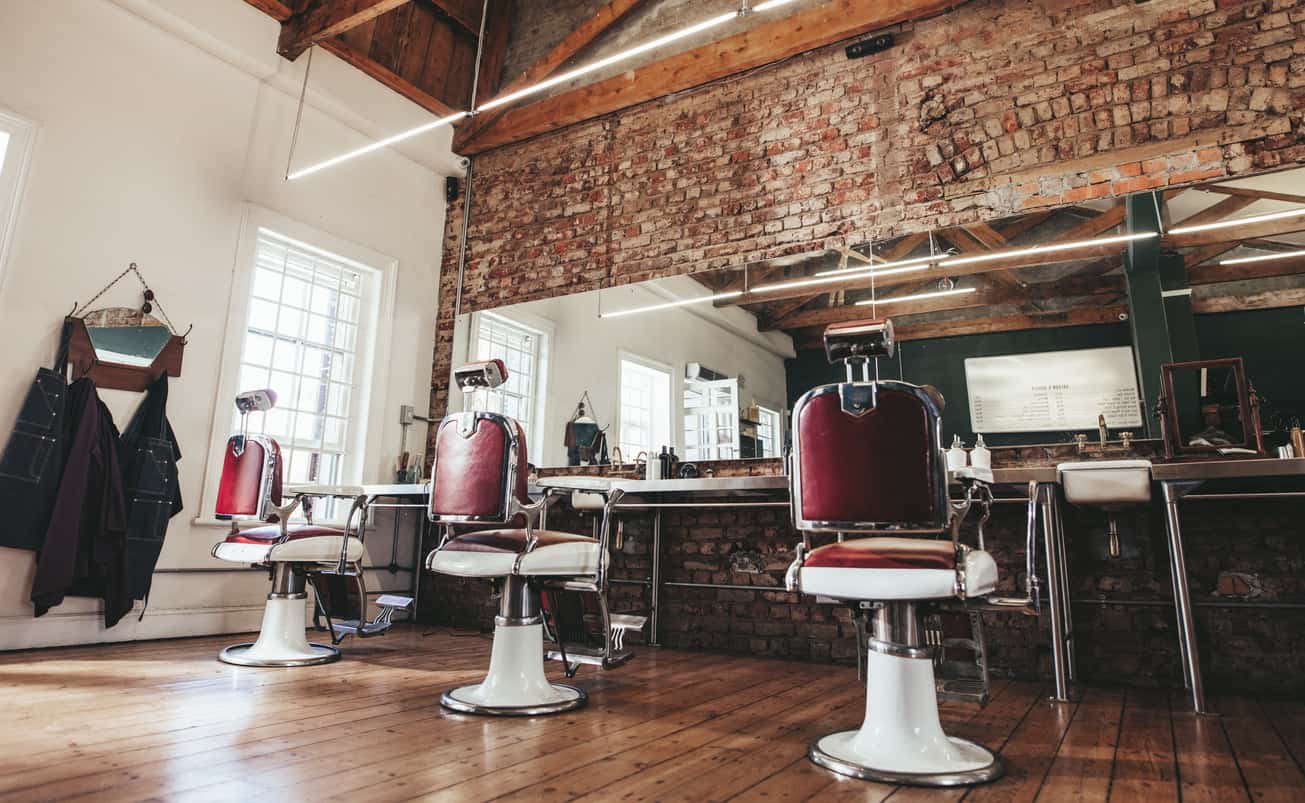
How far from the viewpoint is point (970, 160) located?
417cm

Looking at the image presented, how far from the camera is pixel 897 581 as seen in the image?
1.91 meters

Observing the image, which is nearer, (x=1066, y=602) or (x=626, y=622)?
(x=1066, y=602)

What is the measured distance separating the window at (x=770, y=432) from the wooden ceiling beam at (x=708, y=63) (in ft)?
7.98

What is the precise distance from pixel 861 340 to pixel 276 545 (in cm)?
284

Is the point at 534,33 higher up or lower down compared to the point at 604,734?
higher up

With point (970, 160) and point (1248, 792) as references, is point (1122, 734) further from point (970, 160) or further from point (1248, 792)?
point (970, 160)

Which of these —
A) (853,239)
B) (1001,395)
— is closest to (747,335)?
(853,239)

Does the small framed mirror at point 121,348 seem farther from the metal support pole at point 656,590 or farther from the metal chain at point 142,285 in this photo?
the metal support pole at point 656,590

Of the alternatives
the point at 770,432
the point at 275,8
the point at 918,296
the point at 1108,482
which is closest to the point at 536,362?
the point at 770,432

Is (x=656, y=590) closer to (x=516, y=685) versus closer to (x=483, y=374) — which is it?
(x=516, y=685)

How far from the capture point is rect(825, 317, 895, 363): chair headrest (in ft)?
7.09

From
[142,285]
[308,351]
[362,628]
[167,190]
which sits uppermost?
[167,190]

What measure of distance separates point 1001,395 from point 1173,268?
1.03 meters

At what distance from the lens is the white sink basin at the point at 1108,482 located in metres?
2.89
